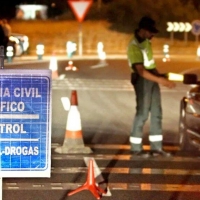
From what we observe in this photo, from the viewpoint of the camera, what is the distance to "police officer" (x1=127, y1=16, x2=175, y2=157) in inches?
408

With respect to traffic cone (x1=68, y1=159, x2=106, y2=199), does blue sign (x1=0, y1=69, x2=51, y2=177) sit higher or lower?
higher

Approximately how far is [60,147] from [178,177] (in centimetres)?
229

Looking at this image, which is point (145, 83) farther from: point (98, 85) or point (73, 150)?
point (98, 85)

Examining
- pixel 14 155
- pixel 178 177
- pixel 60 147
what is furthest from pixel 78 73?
pixel 14 155

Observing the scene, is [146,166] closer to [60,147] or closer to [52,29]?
[60,147]

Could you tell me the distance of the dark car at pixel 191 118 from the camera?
10.1m

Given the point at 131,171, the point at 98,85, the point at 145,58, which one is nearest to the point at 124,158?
the point at 131,171

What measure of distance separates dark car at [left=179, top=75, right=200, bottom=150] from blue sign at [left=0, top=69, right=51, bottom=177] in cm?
359

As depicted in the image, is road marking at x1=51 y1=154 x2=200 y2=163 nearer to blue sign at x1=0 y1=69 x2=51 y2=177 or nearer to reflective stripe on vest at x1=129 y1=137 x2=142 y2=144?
reflective stripe on vest at x1=129 y1=137 x2=142 y2=144

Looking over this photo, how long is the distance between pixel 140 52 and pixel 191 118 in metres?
1.12

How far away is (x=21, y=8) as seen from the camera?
64.8 m

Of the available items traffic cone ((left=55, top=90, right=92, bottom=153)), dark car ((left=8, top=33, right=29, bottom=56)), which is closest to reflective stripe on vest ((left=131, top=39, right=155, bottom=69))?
traffic cone ((left=55, top=90, right=92, bottom=153))

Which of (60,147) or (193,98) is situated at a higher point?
(193,98)

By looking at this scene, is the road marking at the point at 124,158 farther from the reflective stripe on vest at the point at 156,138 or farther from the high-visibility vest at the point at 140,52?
the high-visibility vest at the point at 140,52
